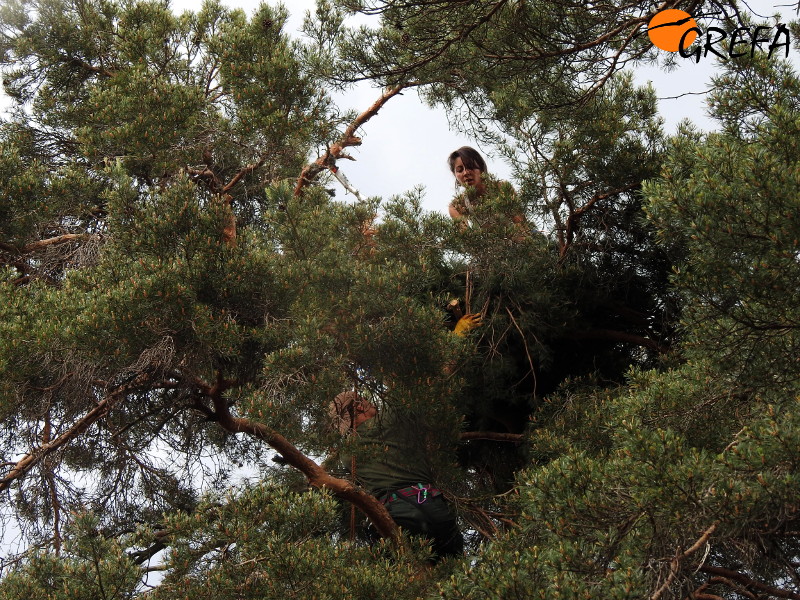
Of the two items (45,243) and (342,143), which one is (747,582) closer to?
(342,143)

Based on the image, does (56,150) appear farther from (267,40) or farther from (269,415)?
(269,415)

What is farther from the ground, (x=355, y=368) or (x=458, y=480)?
(x=355, y=368)

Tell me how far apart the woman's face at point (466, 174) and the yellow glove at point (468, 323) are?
1152mm

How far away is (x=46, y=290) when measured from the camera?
4.73m

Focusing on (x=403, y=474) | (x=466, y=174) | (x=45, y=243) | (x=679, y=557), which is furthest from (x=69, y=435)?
(x=466, y=174)

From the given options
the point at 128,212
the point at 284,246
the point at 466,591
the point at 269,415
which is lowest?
the point at 466,591

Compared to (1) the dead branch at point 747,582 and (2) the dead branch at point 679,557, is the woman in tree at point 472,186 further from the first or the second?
(2) the dead branch at point 679,557

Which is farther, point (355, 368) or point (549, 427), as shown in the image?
point (549, 427)

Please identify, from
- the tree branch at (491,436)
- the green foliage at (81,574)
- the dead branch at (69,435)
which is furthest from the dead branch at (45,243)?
the tree branch at (491,436)

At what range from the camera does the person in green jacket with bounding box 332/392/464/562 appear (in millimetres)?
4957

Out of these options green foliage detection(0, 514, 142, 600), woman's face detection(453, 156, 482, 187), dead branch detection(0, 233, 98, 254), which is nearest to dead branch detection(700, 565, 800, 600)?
green foliage detection(0, 514, 142, 600)

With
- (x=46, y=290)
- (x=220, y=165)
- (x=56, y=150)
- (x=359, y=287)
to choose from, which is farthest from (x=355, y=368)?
(x=56, y=150)

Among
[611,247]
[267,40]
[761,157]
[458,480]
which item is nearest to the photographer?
→ [761,157]

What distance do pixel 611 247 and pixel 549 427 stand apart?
1.63 meters
